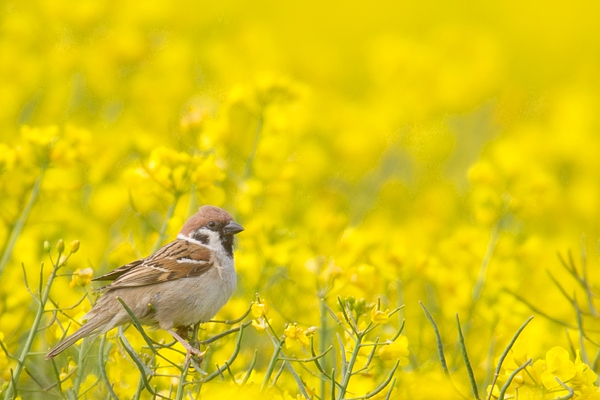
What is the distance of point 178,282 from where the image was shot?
4.04 metres

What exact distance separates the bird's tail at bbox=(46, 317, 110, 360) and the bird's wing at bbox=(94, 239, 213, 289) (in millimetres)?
370

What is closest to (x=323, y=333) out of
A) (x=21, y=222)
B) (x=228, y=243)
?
(x=228, y=243)

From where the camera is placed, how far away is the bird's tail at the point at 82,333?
337 centimetres

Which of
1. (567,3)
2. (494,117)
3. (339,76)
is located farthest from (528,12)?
(494,117)

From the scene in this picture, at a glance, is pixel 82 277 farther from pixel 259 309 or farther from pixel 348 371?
pixel 348 371

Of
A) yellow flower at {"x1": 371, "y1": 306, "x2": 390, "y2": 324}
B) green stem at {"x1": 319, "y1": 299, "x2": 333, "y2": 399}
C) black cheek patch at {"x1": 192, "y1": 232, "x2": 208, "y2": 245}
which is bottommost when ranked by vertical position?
yellow flower at {"x1": 371, "y1": 306, "x2": 390, "y2": 324}

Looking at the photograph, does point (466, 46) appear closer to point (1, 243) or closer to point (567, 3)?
point (1, 243)

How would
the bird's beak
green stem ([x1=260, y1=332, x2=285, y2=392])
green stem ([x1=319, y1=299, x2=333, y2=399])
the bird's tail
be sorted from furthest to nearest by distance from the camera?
the bird's beak, green stem ([x1=319, y1=299, x2=333, y2=399]), the bird's tail, green stem ([x1=260, y1=332, x2=285, y2=392])

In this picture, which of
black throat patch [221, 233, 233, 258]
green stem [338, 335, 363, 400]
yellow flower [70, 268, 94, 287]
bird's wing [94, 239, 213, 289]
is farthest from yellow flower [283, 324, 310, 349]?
black throat patch [221, 233, 233, 258]

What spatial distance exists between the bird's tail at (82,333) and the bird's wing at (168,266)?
1.21 ft

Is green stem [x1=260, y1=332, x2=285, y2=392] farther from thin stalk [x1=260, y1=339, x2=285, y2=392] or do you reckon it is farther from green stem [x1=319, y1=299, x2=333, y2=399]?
green stem [x1=319, y1=299, x2=333, y2=399]

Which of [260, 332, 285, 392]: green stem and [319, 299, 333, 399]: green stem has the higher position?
[319, 299, 333, 399]: green stem

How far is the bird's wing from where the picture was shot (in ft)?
13.0

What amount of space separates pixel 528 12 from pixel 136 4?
15.6 meters
